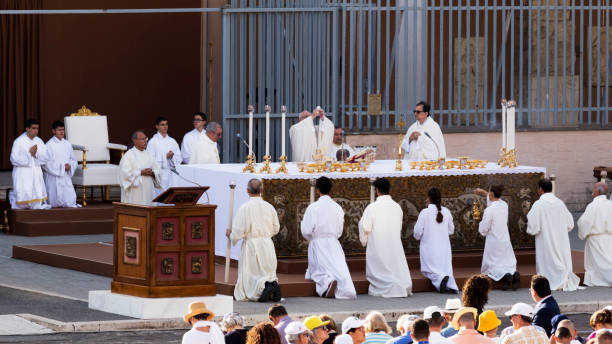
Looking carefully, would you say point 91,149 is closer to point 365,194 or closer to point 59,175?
point 59,175

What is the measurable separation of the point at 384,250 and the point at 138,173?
15.9 feet

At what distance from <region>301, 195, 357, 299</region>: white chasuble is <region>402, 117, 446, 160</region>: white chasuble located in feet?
11.1

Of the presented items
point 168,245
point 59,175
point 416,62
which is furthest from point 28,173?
point 168,245

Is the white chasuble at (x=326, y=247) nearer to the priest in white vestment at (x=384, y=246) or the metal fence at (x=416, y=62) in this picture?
the priest in white vestment at (x=384, y=246)

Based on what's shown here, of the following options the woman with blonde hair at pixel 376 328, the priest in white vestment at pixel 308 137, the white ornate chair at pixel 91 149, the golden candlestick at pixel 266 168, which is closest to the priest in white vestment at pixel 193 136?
the white ornate chair at pixel 91 149

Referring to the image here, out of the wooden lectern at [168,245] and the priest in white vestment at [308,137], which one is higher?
the priest in white vestment at [308,137]

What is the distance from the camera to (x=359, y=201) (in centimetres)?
1709

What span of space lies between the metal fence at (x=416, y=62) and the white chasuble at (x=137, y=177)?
192cm

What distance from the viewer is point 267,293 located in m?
15.2

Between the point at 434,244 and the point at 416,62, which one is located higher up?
the point at 416,62

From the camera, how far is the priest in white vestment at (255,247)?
15273 millimetres

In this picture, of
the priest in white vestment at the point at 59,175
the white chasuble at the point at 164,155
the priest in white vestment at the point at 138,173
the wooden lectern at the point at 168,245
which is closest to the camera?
the wooden lectern at the point at 168,245

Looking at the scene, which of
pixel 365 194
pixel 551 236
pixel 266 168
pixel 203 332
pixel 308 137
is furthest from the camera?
pixel 308 137

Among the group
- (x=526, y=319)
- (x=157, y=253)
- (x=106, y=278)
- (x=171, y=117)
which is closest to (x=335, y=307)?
(x=157, y=253)
